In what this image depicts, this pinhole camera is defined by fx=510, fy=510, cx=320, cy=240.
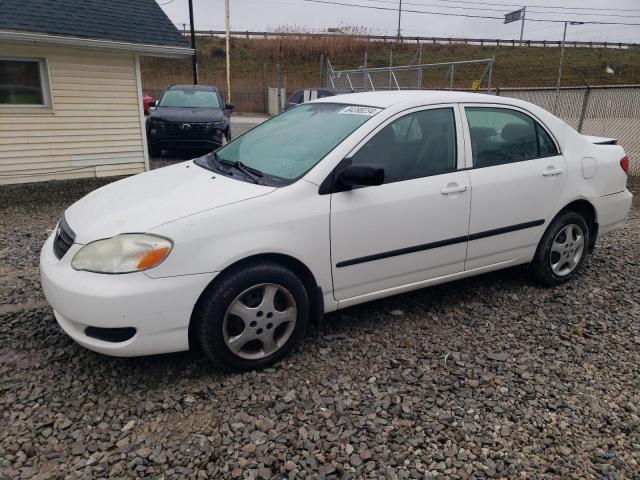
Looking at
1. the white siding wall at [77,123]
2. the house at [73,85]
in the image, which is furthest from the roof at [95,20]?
the white siding wall at [77,123]

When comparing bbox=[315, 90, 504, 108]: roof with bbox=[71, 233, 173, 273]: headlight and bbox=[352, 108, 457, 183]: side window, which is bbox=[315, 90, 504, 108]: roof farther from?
bbox=[71, 233, 173, 273]: headlight

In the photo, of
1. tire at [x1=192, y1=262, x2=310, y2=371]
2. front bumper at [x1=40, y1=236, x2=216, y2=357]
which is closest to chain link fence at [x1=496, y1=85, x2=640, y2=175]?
tire at [x1=192, y1=262, x2=310, y2=371]

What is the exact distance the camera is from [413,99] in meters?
3.64

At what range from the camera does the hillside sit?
134ft

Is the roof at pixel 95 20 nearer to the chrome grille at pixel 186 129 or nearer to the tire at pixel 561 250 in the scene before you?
the chrome grille at pixel 186 129

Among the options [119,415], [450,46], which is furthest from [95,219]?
[450,46]

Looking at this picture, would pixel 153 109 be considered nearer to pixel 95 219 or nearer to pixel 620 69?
pixel 95 219

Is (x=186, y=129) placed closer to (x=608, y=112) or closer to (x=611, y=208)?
(x=611, y=208)

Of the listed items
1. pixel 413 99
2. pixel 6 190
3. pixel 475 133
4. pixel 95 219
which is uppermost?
pixel 413 99

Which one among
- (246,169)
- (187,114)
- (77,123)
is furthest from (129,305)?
(187,114)

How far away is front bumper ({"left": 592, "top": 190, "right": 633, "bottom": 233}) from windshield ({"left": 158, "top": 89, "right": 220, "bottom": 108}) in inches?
373

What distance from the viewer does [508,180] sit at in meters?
3.84

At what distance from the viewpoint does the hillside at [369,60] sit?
40844 millimetres

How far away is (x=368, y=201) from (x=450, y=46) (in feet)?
173
